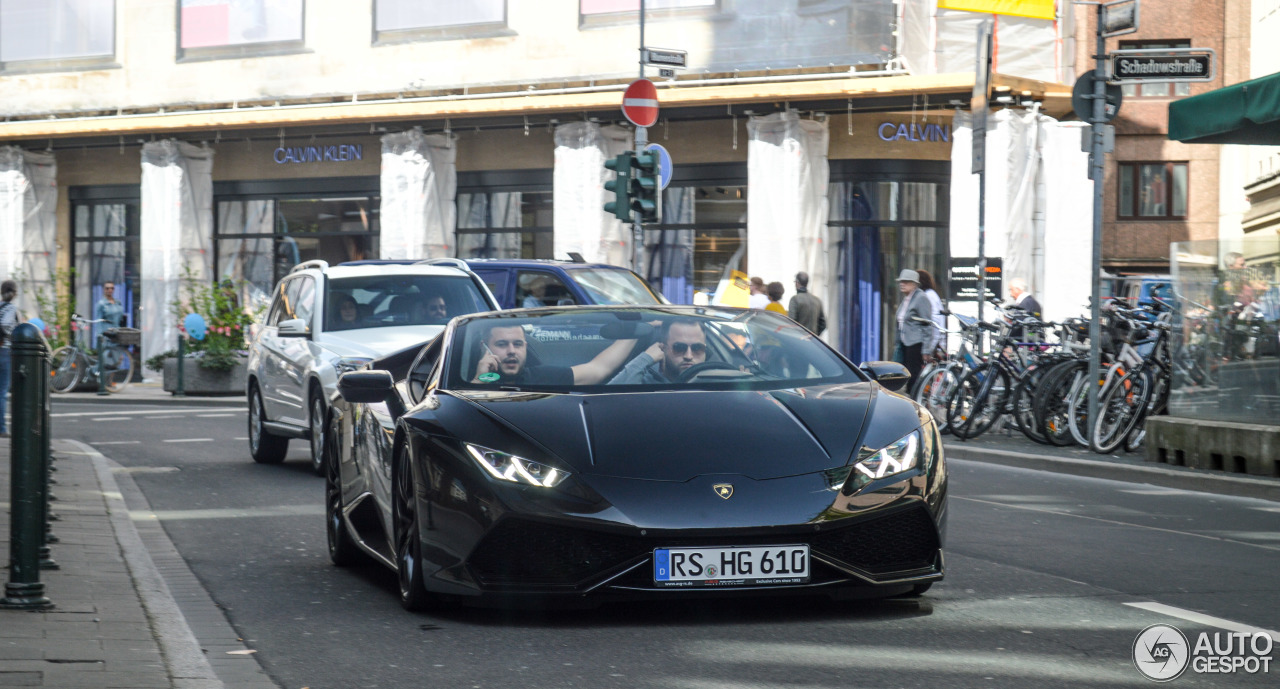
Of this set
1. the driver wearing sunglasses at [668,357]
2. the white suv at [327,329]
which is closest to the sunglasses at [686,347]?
the driver wearing sunglasses at [668,357]

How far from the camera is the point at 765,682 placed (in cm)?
454

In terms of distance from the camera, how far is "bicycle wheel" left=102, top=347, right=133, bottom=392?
88.4 ft

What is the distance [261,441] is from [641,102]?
7539mm

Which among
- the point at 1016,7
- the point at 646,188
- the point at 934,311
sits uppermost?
the point at 1016,7

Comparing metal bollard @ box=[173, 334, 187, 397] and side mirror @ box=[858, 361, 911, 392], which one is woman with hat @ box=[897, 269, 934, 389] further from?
side mirror @ box=[858, 361, 911, 392]

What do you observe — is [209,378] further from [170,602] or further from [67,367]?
[170,602]

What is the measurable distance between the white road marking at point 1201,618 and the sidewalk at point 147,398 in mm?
18104

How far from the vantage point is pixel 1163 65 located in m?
13.5

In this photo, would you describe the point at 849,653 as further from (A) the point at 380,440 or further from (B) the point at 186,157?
(B) the point at 186,157

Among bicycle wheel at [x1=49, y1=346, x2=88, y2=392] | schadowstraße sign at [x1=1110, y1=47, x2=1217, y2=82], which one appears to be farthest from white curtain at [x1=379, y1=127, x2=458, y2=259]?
schadowstraße sign at [x1=1110, y1=47, x2=1217, y2=82]

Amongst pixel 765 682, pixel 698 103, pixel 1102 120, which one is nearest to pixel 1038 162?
pixel 698 103

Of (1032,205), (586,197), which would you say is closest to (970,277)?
(1032,205)

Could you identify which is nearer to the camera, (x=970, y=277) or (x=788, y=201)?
(x=970, y=277)

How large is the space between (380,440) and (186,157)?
25.5 m
